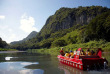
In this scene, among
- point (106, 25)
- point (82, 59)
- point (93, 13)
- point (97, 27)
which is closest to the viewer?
point (82, 59)

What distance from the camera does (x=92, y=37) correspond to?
62.6 meters

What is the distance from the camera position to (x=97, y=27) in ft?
173

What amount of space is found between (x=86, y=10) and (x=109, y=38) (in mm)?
138227

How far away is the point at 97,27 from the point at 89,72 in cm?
4278

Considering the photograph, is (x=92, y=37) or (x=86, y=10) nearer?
(x=92, y=37)

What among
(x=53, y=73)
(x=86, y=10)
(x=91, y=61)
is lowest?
(x=53, y=73)

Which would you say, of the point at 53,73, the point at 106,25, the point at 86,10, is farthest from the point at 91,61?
the point at 86,10

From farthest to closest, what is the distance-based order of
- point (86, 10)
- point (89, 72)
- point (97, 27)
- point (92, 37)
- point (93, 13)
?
1. point (86, 10)
2. point (93, 13)
3. point (92, 37)
4. point (97, 27)
5. point (89, 72)

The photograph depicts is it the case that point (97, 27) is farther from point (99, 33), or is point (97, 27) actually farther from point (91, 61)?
point (91, 61)

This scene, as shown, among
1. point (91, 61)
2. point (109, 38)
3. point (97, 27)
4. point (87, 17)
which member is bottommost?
point (91, 61)

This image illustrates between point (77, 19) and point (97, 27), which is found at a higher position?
point (77, 19)

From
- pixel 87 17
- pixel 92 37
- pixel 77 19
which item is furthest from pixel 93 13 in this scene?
pixel 92 37

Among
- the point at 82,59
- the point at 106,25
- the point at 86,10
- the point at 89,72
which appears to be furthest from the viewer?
the point at 86,10

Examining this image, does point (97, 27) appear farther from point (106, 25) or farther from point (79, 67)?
point (79, 67)
